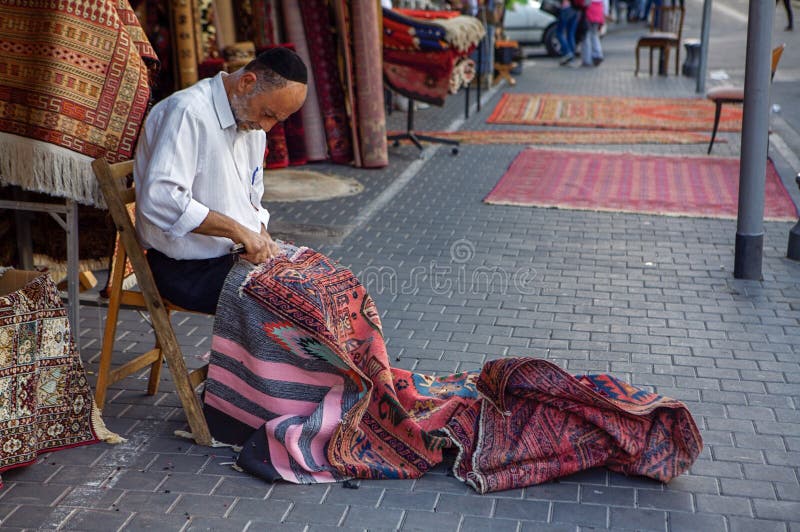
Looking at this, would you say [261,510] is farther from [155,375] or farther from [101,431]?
[155,375]

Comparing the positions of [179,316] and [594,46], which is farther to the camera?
[594,46]

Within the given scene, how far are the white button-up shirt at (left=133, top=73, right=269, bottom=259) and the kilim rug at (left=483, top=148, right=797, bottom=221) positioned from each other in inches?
169

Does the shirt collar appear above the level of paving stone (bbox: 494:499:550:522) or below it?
above

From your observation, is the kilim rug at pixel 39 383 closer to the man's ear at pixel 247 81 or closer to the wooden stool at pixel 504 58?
the man's ear at pixel 247 81

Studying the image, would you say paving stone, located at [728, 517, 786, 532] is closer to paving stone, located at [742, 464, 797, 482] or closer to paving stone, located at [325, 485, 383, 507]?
paving stone, located at [742, 464, 797, 482]


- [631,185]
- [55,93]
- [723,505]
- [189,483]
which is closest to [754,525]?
[723,505]

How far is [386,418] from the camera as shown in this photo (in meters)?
3.47

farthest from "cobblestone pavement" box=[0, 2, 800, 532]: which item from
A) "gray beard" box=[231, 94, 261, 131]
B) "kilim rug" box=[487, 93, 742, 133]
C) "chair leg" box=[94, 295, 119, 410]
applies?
"kilim rug" box=[487, 93, 742, 133]

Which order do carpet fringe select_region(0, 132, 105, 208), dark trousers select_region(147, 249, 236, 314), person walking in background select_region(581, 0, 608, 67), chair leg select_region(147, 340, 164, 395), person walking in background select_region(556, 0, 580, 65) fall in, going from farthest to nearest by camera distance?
person walking in background select_region(556, 0, 580, 65)
person walking in background select_region(581, 0, 608, 67)
chair leg select_region(147, 340, 164, 395)
carpet fringe select_region(0, 132, 105, 208)
dark trousers select_region(147, 249, 236, 314)

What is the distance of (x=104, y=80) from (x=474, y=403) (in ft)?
6.63

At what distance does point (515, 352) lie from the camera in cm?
464

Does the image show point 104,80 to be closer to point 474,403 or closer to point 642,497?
point 474,403

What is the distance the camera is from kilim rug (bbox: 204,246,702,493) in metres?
3.35

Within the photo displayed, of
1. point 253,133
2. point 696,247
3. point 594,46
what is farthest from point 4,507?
point 594,46
